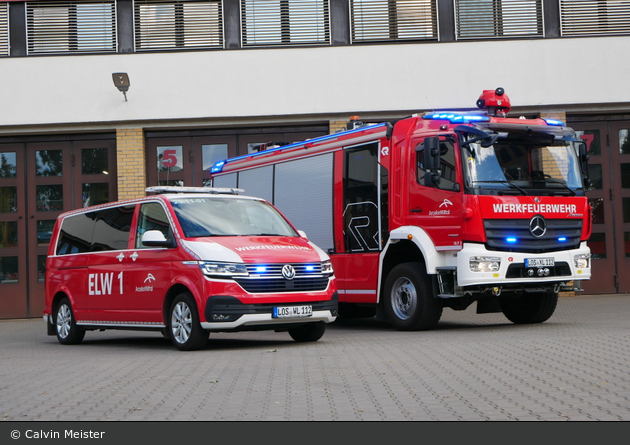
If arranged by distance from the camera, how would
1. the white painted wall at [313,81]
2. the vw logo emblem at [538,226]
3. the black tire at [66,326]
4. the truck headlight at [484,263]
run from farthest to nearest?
the white painted wall at [313,81] < the black tire at [66,326] < the vw logo emblem at [538,226] < the truck headlight at [484,263]

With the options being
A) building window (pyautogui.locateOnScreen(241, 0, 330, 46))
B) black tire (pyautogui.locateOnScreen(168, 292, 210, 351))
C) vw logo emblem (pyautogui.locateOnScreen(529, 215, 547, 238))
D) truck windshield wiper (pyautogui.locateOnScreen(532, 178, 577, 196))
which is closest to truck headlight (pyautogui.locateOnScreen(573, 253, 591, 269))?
vw logo emblem (pyautogui.locateOnScreen(529, 215, 547, 238))

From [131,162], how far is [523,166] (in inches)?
408

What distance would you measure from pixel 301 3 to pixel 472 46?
401 centimetres

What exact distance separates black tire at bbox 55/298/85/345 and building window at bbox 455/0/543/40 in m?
11.2

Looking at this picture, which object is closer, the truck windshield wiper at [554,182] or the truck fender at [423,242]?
the truck fender at [423,242]

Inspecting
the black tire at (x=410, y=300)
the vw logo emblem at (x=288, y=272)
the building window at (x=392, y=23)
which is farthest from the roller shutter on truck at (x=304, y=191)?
the building window at (x=392, y=23)

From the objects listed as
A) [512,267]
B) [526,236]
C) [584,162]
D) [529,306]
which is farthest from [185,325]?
[584,162]

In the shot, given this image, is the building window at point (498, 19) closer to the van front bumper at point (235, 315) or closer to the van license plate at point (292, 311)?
the van license plate at point (292, 311)

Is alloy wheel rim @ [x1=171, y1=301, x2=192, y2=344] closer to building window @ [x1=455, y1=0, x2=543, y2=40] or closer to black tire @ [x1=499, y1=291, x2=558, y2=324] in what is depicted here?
black tire @ [x1=499, y1=291, x2=558, y2=324]

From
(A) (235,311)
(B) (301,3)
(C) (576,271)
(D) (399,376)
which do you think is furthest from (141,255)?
(B) (301,3)

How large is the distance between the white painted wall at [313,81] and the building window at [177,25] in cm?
33

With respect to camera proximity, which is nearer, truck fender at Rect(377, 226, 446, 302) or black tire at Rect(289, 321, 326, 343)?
black tire at Rect(289, 321, 326, 343)

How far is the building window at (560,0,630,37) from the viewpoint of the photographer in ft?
66.7

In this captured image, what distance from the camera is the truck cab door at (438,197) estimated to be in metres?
12.0
